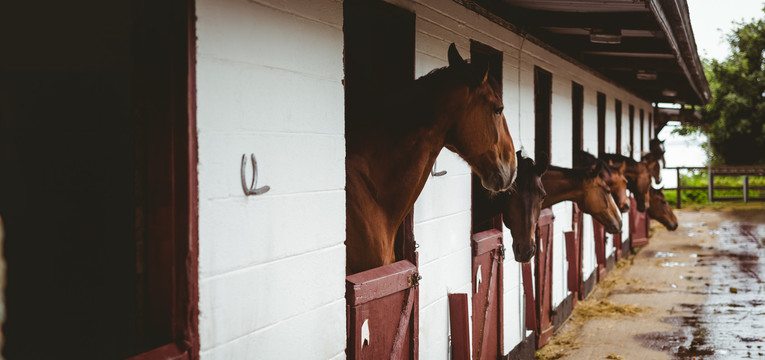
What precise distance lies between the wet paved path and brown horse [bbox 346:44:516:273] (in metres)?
3.14

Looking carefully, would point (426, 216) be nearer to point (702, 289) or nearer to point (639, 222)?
point (702, 289)

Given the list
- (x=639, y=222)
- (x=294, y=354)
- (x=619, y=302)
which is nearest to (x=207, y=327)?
(x=294, y=354)

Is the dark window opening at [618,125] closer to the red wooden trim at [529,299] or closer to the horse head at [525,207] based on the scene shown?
the red wooden trim at [529,299]

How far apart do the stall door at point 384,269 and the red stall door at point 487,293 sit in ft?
3.65

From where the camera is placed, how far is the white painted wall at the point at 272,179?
1946 mm

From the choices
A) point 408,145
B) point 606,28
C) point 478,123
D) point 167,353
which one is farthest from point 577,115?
point 167,353

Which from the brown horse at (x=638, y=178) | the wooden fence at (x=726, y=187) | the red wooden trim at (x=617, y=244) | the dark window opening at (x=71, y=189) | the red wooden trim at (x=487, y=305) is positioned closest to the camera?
the dark window opening at (x=71, y=189)

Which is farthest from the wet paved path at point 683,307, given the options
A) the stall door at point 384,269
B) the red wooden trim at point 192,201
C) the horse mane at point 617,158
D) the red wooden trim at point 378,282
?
the red wooden trim at point 192,201

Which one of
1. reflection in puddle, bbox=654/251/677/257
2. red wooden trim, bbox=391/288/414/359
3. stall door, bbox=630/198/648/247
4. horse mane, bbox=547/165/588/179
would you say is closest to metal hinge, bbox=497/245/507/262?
horse mane, bbox=547/165/588/179

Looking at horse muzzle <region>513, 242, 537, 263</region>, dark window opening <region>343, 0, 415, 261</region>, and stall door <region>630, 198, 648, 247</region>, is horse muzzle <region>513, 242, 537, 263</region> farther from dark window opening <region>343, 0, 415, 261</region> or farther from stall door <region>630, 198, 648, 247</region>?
stall door <region>630, 198, 648, 247</region>

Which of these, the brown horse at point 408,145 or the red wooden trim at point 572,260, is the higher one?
the brown horse at point 408,145

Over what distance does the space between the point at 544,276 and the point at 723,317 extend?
7.15ft

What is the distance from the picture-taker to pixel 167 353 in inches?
71.0

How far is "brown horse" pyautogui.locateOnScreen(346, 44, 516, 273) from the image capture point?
3109 millimetres
